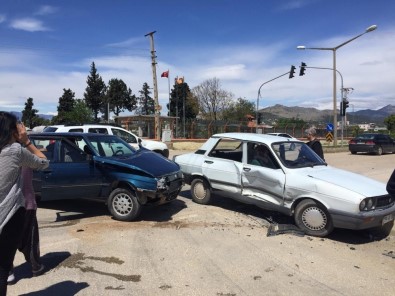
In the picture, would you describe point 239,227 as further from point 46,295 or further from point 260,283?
point 46,295

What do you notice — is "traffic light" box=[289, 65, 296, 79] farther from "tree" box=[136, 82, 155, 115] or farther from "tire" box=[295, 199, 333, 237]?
"tree" box=[136, 82, 155, 115]

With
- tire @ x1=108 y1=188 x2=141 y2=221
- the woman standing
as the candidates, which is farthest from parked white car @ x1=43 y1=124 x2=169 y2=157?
the woman standing

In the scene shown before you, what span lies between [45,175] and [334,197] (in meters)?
4.79

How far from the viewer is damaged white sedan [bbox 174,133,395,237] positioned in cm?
620

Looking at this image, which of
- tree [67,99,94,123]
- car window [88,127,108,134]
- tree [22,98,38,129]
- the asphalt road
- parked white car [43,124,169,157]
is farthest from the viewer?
tree [22,98,38,129]

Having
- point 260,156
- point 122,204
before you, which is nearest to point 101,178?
point 122,204

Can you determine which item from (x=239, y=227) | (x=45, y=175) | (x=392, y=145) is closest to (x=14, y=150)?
(x=45, y=175)

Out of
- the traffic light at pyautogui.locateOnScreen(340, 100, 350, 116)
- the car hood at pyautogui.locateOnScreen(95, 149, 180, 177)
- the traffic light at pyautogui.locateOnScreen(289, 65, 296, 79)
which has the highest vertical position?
the traffic light at pyautogui.locateOnScreen(289, 65, 296, 79)

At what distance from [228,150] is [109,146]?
240cm

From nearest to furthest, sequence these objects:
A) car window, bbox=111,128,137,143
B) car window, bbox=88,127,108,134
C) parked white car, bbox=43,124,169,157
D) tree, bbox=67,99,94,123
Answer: parked white car, bbox=43,124,169,157 → car window, bbox=88,127,108,134 → car window, bbox=111,128,137,143 → tree, bbox=67,99,94,123

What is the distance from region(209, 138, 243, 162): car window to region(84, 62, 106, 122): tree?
2902 inches

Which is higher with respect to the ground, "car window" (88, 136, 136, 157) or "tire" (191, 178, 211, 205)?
"car window" (88, 136, 136, 157)

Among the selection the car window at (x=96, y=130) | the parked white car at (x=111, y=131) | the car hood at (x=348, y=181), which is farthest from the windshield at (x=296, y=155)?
the car window at (x=96, y=130)

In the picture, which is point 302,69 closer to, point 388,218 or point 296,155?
point 296,155
